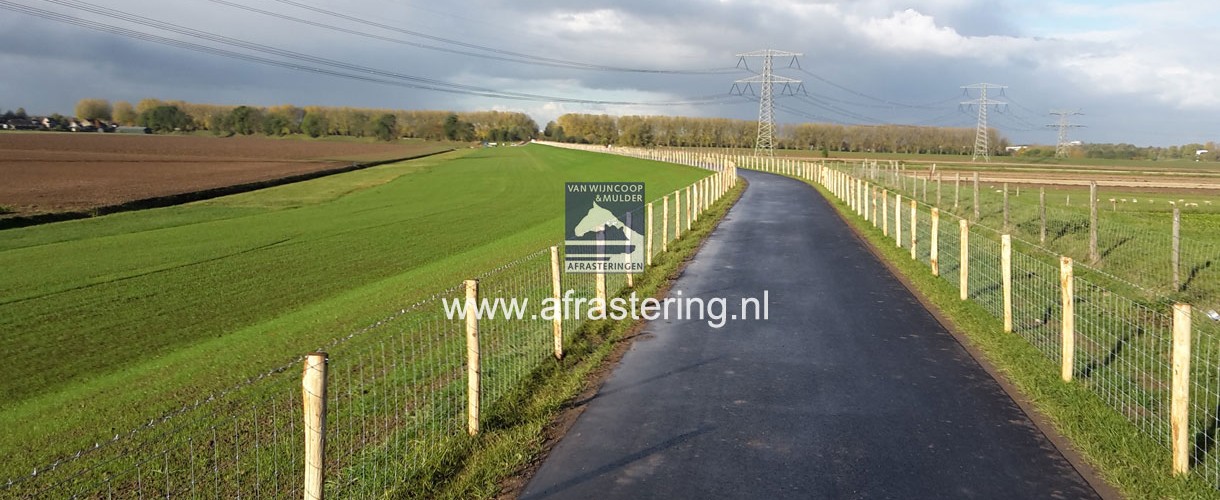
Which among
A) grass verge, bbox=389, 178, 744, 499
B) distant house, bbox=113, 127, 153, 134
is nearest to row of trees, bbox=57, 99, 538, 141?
distant house, bbox=113, 127, 153, 134

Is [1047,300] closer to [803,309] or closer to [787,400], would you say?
[803,309]

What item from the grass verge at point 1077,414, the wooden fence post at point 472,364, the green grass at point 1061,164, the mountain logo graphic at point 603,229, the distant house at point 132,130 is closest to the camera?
the grass verge at point 1077,414

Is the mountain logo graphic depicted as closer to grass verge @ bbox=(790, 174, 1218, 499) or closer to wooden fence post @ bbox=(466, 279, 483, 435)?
wooden fence post @ bbox=(466, 279, 483, 435)

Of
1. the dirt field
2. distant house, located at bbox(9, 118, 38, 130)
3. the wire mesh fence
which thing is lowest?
the wire mesh fence

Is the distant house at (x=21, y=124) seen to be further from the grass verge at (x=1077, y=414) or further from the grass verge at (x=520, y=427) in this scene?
the grass verge at (x=1077, y=414)

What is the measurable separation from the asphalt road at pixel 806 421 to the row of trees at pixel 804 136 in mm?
142361

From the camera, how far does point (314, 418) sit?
489 centimetres

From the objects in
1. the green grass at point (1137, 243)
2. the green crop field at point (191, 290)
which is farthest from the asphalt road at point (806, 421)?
the green crop field at point (191, 290)

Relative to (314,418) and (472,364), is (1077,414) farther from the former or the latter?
(314,418)

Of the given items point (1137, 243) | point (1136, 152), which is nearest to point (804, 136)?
point (1136, 152)

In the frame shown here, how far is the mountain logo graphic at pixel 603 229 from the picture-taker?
16.2 m

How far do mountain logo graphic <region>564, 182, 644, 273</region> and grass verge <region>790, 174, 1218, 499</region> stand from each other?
A: 17.3ft

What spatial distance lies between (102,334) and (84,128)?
Answer: 4890 inches

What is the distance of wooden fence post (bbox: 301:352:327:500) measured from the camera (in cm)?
482
